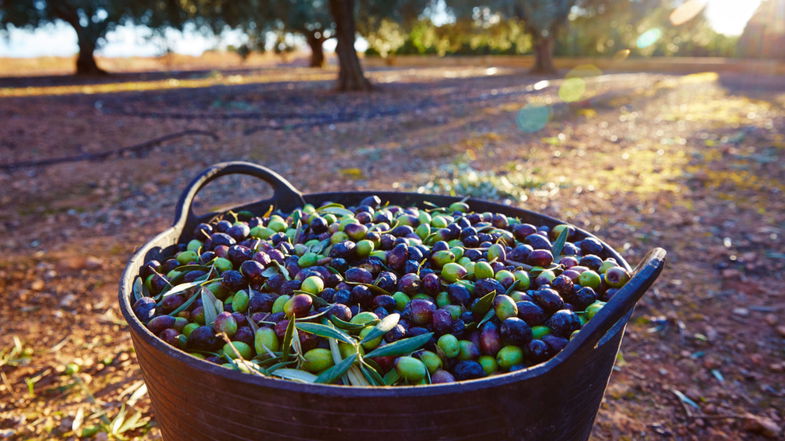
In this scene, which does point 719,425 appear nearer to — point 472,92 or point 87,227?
point 87,227

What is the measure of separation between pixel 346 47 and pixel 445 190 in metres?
12.5

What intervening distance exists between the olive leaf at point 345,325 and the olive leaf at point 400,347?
0.14 metres

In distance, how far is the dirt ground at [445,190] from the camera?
11.1ft

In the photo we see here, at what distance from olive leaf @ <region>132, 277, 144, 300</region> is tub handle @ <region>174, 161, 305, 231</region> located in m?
0.49

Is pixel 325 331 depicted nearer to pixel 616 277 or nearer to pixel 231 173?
pixel 616 277

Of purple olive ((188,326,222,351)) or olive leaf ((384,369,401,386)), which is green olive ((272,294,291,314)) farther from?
olive leaf ((384,369,401,386))

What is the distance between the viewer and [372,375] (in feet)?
5.04

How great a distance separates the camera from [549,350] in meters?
1.62

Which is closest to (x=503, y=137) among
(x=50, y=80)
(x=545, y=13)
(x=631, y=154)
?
(x=631, y=154)

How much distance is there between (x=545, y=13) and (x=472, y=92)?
6598 millimetres

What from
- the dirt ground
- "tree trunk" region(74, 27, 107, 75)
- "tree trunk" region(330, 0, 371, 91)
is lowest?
the dirt ground

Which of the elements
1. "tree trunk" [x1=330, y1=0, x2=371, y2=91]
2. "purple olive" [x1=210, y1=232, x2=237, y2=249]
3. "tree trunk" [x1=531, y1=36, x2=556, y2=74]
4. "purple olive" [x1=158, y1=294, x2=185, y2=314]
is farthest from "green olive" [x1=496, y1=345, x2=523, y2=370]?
"tree trunk" [x1=531, y1=36, x2=556, y2=74]

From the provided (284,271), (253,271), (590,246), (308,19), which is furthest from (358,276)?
(308,19)

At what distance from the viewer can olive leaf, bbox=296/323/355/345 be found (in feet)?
5.17
